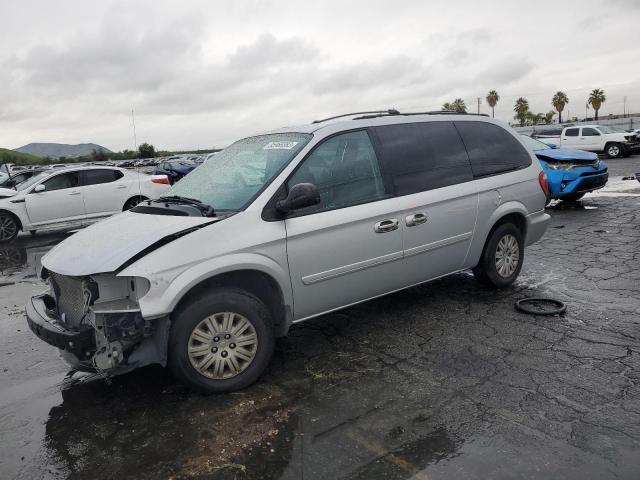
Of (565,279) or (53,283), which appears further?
(565,279)

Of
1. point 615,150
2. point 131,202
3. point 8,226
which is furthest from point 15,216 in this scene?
point 615,150

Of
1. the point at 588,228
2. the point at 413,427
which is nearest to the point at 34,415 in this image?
the point at 413,427

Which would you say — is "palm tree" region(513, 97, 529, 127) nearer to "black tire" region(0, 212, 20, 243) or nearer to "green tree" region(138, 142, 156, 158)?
"green tree" region(138, 142, 156, 158)

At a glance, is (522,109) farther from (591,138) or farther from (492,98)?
(591,138)

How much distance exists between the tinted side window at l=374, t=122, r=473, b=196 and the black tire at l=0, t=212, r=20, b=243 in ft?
35.4

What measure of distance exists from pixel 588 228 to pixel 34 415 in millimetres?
8512

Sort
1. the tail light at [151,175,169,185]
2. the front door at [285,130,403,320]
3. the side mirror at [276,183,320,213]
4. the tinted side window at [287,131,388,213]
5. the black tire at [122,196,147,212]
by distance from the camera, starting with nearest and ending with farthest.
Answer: the side mirror at [276,183,320,213] → the front door at [285,130,403,320] → the tinted side window at [287,131,388,213] → the black tire at [122,196,147,212] → the tail light at [151,175,169,185]

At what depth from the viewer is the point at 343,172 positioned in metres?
4.29

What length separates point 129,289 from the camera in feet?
11.6

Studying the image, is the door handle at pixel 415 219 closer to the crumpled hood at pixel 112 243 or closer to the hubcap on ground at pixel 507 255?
the hubcap on ground at pixel 507 255

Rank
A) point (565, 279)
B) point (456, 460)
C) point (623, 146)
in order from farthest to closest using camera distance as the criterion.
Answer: point (623, 146) → point (565, 279) → point (456, 460)

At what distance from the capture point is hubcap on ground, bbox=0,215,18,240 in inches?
478

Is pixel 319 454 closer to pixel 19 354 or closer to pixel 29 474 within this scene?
pixel 29 474

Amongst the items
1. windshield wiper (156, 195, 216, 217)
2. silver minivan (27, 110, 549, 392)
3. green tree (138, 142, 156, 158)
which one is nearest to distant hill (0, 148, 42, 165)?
green tree (138, 142, 156, 158)
